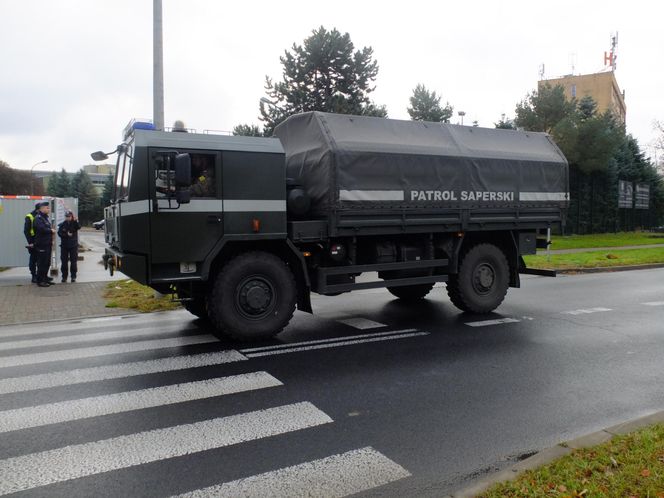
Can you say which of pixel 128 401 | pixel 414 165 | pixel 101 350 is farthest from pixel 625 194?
pixel 128 401

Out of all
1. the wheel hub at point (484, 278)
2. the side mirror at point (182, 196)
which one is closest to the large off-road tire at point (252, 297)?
the side mirror at point (182, 196)

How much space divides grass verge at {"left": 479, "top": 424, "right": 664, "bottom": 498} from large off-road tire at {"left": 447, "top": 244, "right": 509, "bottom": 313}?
531cm

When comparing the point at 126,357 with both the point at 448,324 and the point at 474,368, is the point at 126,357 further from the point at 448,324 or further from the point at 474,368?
the point at 448,324

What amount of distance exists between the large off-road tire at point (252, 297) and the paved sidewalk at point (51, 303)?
3646 millimetres

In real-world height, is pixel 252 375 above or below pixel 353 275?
below

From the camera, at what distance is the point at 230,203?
270 inches

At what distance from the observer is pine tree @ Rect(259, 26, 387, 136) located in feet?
107

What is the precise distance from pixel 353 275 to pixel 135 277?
3.03 metres

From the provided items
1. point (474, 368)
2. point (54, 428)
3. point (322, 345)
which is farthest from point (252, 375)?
point (474, 368)

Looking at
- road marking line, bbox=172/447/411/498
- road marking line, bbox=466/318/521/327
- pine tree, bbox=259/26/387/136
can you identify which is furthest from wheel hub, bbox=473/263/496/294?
pine tree, bbox=259/26/387/136

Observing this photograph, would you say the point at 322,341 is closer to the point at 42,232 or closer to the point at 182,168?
the point at 182,168

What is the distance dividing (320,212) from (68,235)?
27.6 ft

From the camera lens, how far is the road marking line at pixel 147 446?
3.53 meters

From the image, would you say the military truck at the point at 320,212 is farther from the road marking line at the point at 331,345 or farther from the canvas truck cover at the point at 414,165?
the road marking line at the point at 331,345
